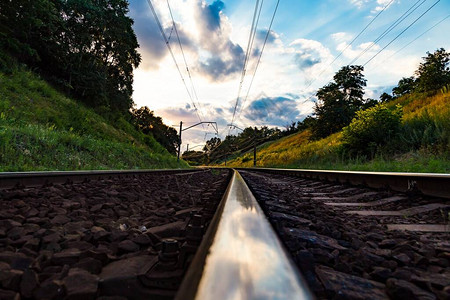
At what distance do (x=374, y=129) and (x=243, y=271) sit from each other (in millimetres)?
11891

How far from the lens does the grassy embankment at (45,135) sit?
267 inches

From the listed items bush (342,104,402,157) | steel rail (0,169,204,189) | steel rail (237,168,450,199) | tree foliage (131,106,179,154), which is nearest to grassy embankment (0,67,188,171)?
steel rail (0,169,204,189)

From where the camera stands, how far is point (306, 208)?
3070 mm

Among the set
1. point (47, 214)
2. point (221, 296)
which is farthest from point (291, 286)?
point (47, 214)

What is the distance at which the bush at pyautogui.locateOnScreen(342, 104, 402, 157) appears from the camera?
10688 millimetres

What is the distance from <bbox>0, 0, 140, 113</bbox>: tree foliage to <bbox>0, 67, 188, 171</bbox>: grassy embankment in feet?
9.93

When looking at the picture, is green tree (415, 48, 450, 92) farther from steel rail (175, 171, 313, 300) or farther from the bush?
steel rail (175, 171, 313, 300)

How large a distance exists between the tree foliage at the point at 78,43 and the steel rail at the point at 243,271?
2003cm

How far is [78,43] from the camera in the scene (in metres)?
23.8

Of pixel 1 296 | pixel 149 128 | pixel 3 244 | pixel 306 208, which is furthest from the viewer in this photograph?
pixel 149 128

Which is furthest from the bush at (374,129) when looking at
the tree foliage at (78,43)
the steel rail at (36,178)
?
the tree foliage at (78,43)

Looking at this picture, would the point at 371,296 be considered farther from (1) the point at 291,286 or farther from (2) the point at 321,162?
(2) the point at 321,162

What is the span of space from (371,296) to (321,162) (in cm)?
1434

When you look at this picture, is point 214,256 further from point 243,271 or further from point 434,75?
point 434,75
